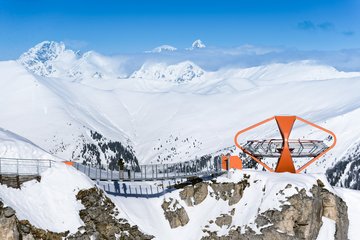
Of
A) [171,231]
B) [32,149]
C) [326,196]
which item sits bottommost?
[171,231]

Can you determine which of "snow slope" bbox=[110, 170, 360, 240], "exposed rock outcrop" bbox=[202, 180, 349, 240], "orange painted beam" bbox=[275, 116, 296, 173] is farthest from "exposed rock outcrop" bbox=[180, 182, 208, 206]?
"orange painted beam" bbox=[275, 116, 296, 173]

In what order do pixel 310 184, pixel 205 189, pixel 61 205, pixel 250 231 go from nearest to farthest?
pixel 61 205 < pixel 250 231 < pixel 310 184 < pixel 205 189

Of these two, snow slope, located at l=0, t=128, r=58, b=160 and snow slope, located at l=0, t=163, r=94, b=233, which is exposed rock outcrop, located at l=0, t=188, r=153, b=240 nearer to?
snow slope, located at l=0, t=163, r=94, b=233

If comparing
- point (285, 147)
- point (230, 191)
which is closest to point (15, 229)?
point (230, 191)

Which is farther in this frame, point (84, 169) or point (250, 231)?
point (84, 169)

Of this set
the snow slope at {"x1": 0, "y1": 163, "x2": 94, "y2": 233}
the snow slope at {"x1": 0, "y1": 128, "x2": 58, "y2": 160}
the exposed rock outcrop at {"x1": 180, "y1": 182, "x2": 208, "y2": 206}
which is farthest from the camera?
the exposed rock outcrop at {"x1": 180, "y1": 182, "x2": 208, "y2": 206}

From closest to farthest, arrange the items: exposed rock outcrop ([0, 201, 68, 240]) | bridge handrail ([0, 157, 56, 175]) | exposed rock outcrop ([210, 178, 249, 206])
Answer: exposed rock outcrop ([0, 201, 68, 240]) < bridge handrail ([0, 157, 56, 175]) < exposed rock outcrop ([210, 178, 249, 206])

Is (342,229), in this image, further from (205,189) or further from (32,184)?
(32,184)

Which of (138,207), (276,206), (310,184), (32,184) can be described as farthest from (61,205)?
(310,184)

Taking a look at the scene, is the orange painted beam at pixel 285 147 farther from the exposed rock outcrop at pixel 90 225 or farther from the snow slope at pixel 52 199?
the snow slope at pixel 52 199
